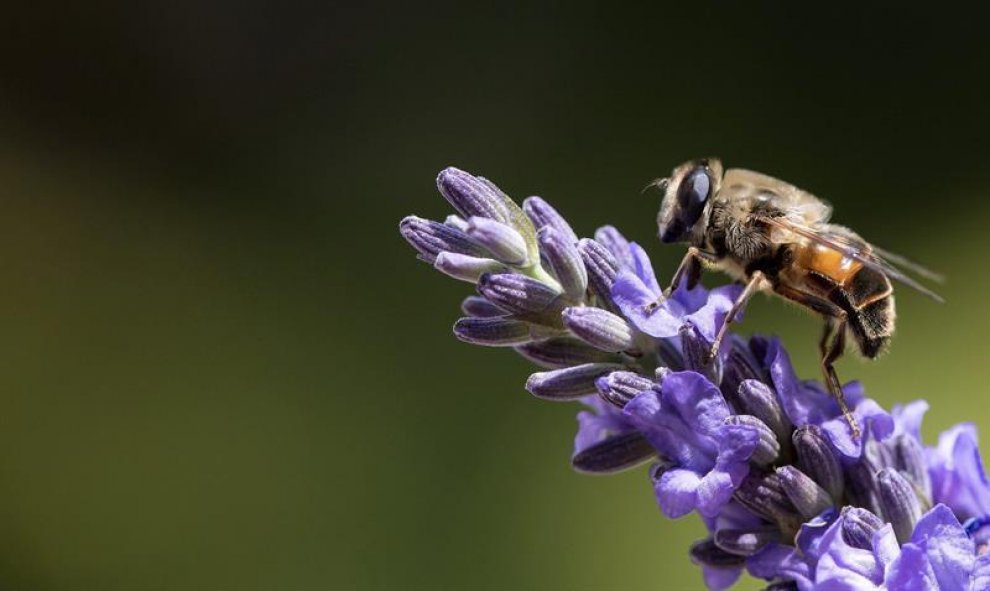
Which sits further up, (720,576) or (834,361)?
(834,361)

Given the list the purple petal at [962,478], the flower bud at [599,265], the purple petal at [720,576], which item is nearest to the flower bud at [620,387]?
the flower bud at [599,265]

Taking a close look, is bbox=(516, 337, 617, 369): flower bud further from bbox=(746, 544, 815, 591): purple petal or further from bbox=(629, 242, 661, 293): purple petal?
bbox=(746, 544, 815, 591): purple petal

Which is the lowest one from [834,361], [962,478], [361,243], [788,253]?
[962,478]

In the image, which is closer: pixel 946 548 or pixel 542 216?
pixel 946 548

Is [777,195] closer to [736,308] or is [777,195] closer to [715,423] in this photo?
[736,308]

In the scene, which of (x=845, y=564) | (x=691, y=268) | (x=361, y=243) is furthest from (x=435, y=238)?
(x=361, y=243)

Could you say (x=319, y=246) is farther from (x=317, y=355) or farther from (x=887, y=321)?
(x=887, y=321)

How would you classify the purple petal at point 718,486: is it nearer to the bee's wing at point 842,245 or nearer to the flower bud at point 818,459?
the flower bud at point 818,459
